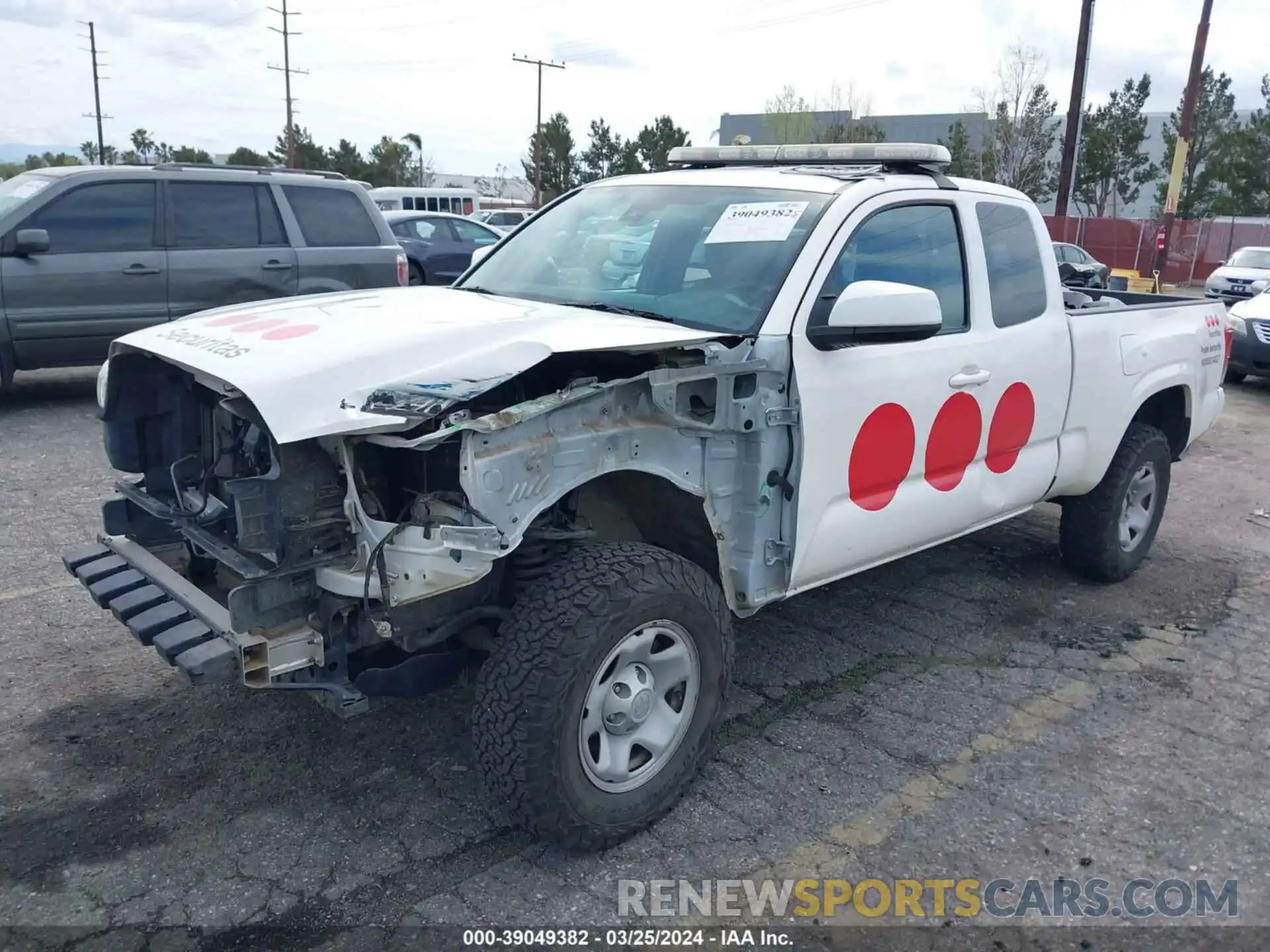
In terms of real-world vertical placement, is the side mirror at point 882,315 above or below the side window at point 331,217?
below

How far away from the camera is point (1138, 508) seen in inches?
217

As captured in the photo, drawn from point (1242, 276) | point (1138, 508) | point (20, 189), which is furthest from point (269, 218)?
point (1242, 276)

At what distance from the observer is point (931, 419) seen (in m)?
3.91

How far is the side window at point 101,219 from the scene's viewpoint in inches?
318

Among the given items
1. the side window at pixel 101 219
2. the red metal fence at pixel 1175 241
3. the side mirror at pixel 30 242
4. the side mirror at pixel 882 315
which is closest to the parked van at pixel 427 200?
the red metal fence at pixel 1175 241

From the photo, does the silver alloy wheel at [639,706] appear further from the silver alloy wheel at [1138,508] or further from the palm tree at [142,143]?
the palm tree at [142,143]

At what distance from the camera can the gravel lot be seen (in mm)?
2887

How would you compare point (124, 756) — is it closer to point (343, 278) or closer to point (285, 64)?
point (343, 278)

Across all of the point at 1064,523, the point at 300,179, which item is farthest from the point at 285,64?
the point at 1064,523

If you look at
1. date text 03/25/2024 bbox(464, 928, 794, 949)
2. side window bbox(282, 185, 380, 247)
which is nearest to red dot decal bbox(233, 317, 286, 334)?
date text 03/25/2024 bbox(464, 928, 794, 949)

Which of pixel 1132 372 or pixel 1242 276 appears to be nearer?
pixel 1132 372

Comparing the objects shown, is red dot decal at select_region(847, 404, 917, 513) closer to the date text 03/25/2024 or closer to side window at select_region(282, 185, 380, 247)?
the date text 03/25/2024

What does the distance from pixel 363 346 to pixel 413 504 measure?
0.48 meters

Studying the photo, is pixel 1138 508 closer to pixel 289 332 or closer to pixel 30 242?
pixel 289 332
